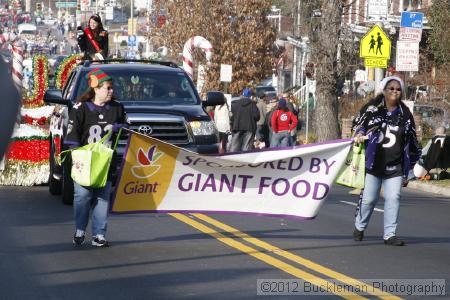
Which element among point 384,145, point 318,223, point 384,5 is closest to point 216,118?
point 384,5

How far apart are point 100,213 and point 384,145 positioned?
9.70 ft

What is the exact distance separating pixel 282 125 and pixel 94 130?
1663 cm

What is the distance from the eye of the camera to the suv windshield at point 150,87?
16211mm

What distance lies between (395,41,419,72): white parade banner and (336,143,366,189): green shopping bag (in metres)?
14.4

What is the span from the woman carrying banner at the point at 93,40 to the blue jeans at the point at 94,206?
813 cm

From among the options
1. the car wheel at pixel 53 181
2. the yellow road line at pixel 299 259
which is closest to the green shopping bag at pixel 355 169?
the yellow road line at pixel 299 259

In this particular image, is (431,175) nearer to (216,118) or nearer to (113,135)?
(216,118)

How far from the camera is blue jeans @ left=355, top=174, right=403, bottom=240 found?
463 inches

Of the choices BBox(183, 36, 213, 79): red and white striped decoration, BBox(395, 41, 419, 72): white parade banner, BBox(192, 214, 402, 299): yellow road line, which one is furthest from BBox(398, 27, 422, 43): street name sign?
BBox(192, 214, 402, 299): yellow road line

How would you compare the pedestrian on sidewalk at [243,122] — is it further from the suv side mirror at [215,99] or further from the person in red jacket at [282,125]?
the suv side mirror at [215,99]

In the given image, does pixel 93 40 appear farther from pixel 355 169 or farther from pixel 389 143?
pixel 389 143

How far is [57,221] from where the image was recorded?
13.5 meters

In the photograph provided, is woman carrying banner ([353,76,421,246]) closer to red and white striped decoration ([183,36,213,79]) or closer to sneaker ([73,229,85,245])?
sneaker ([73,229,85,245])

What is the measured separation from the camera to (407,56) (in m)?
26.0
